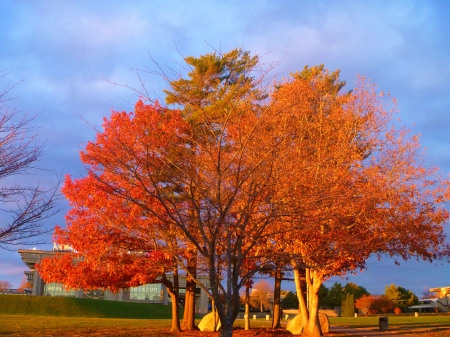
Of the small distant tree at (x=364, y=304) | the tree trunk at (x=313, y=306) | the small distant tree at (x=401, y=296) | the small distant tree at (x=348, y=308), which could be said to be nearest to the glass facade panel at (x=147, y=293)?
the small distant tree at (x=348, y=308)

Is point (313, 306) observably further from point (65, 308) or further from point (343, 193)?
point (65, 308)

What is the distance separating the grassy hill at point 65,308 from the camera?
40.7 m

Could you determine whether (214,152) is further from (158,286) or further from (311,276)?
(158,286)

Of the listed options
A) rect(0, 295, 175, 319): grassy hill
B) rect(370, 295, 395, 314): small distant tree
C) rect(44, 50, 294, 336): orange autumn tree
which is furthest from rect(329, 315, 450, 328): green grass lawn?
rect(370, 295, 395, 314): small distant tree

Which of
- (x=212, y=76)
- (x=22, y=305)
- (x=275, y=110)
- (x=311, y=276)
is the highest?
(x=212, y=76)

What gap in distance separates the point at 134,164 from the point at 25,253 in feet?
178

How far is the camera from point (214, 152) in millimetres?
11133

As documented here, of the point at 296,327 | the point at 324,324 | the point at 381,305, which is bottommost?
the point at 381,305

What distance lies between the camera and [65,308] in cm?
4250

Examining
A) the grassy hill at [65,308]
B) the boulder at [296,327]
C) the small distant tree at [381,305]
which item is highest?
the boulder at [296,327]

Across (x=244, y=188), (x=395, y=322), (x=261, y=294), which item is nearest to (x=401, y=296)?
(x=261, y=294)

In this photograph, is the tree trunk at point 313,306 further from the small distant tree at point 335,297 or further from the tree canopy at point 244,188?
the small distant tree at point 335,297

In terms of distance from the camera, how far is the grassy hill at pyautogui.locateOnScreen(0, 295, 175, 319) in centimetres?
4065

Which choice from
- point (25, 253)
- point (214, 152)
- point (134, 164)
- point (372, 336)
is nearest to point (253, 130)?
point (214, 152)
